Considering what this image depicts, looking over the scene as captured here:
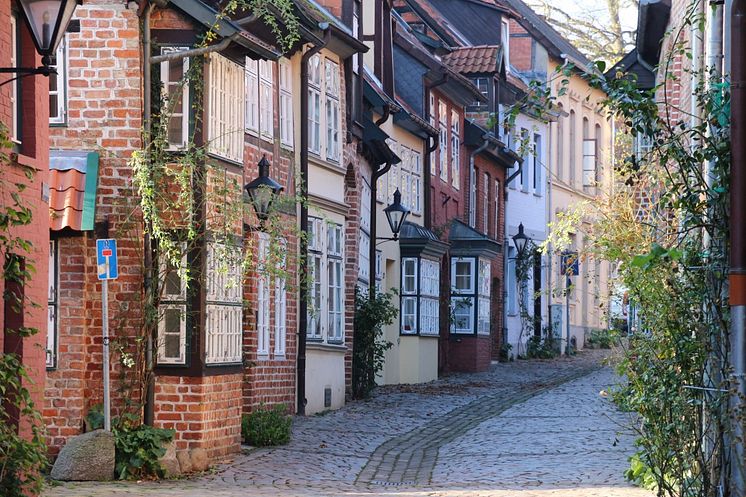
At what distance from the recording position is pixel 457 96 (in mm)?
34812

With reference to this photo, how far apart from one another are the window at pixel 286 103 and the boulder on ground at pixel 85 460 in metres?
7.13

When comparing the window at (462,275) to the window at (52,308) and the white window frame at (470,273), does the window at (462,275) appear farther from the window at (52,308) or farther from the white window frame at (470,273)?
the window at (52,308)

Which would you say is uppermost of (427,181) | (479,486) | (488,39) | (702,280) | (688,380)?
(488,39)

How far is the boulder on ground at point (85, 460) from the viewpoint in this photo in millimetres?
13562

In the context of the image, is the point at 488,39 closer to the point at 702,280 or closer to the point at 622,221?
the point at 622,221

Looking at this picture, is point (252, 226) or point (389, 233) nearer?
point (252, 226)

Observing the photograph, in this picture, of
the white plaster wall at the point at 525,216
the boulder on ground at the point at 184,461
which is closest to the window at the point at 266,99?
the boulder on ground at the point at 184,461

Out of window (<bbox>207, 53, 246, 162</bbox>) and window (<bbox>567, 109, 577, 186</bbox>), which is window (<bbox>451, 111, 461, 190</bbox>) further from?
window (<bbox>207, 53, 246, 162</bbox>)

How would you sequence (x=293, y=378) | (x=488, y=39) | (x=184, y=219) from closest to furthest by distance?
(x=184, y=219) < (x=293, y=378) < (x=488, y=39)

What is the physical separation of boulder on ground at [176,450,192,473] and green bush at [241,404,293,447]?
111 inches

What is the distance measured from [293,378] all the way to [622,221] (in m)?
7.93

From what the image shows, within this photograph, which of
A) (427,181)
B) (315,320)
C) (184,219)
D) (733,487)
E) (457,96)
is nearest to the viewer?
(733,487)

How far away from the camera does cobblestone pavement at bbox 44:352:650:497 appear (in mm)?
13250

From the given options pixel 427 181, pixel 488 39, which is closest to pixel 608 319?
pixel 427 181
